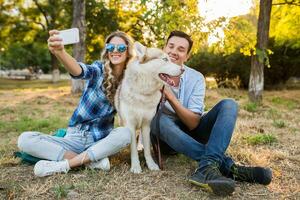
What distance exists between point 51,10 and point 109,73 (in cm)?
2448

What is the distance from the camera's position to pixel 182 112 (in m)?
3.61

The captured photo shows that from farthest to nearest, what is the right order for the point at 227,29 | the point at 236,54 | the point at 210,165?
the point at 236,54, the point at 227,29, the point at 210,165

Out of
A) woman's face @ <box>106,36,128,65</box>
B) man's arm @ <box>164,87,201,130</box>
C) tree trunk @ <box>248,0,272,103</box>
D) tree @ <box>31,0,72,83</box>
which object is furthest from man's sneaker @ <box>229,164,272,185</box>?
A: tree @ <box>31,0,72,83</box>

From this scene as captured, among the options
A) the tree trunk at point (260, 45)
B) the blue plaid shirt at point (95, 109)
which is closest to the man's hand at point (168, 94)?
the blue plaid shirt at point (95, 109)

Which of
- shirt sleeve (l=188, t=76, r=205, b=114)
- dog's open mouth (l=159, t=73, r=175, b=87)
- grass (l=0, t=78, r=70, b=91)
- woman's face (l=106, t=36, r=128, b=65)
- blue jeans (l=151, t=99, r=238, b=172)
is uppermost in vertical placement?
woman's face (l=106, t=36, r=128, b=65)

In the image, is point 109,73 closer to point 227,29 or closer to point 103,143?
point 103,143

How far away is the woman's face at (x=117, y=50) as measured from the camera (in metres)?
3.67

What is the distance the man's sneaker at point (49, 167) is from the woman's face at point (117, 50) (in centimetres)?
109

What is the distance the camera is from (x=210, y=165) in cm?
314

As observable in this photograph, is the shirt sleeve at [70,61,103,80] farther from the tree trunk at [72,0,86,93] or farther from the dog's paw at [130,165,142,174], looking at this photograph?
the tree trunk at [72,0,86,93]

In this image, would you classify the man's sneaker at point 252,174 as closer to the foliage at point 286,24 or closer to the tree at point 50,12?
the foliage at point 286,24

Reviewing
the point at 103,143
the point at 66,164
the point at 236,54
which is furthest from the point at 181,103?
the point at 236,54

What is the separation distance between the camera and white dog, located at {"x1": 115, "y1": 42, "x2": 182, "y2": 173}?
3.48m

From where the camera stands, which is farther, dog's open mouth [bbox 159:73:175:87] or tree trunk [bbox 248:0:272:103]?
tree trunk [bbox 248:0:272:103]
